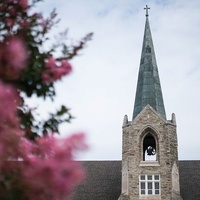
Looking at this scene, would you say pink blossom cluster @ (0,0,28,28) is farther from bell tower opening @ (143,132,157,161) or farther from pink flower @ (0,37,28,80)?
bell tower opening @ (143,132,157,161)

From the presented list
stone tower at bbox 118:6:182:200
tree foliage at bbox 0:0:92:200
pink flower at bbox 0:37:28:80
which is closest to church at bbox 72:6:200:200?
stone tower at bbox 118:6:182:200

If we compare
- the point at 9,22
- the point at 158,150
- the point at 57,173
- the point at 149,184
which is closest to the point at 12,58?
the point at 57,173

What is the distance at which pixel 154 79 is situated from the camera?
30703mm

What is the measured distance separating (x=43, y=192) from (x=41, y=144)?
0.66m

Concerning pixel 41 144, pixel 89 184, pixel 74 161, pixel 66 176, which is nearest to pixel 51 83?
pixel 41 144

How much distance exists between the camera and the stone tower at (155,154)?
2698 cm

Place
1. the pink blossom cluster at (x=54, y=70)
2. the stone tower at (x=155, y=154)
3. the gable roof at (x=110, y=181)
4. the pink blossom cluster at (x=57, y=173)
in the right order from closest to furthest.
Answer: the pink blossom cluster at (x=57, y=173)
the pink blossom cluster at (x=54, y=70)
the stone tower at (x=155, y=154)
the gable roof at (x=110, y=181)

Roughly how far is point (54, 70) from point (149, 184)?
22834 millimetres

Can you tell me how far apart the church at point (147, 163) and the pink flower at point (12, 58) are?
23.3 m

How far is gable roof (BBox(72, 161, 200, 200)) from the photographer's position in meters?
28.4

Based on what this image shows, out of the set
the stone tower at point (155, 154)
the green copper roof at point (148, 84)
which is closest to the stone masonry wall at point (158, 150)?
the stone tower at point (155, 154)

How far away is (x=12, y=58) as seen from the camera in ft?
12.9

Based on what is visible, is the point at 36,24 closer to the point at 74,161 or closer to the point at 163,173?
Answer: the point at 74,161

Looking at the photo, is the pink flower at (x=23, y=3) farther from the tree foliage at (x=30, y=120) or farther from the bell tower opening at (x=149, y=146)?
the bell tower opening at (x=149, y=146)
